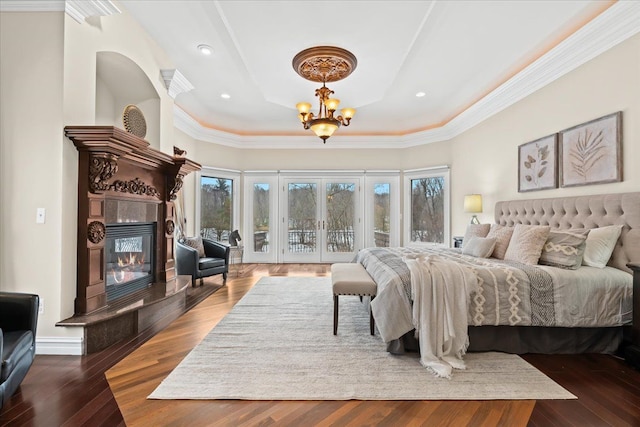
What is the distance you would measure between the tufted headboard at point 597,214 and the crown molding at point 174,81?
468cm

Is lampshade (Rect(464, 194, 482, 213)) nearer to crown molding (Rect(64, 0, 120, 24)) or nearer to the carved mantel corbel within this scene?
the carved mantel corbel

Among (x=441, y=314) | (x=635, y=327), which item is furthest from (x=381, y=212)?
(x=635, y=327)

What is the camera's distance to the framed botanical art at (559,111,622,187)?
110 inches

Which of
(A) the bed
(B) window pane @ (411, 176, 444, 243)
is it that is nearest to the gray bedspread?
(A) the bed

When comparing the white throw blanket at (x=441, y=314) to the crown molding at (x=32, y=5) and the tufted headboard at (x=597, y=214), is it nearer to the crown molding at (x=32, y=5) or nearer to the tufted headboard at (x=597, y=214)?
the tufted headboard at (x=597, y=214)

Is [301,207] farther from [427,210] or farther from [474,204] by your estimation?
[474,204]

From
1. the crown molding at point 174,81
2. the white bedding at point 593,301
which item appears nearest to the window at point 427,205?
the white bedding at point 593,301

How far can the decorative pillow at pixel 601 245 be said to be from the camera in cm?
263

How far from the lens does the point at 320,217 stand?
7023mm

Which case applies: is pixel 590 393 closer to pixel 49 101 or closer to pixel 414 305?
pixel 414 305

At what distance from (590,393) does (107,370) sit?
3.27 meters

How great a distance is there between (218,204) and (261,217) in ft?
3.27

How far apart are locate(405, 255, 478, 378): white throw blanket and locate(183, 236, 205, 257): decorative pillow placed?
11.9 ft

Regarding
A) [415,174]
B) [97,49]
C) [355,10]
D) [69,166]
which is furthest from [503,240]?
[97,49]
